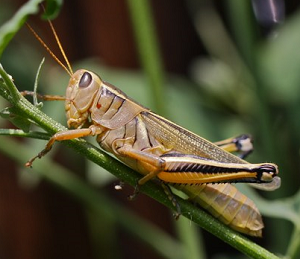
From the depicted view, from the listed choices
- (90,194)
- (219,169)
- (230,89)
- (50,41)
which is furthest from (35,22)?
(219,169)

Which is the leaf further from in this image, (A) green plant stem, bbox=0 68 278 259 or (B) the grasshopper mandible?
(B) the grasshopper mandible

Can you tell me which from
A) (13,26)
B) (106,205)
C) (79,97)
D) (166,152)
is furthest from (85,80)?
(106,205)

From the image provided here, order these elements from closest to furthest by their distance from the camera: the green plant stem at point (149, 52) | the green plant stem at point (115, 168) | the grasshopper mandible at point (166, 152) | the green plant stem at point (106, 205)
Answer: the green plant stem at point (115, 168) → the grasshopper mandible at point (166, 152) → the green plant stem at point (149, 52) → the green plant stem at point (106, 205)

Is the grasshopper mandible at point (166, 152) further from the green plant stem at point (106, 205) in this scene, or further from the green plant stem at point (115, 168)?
the green plant stem at point (106, 205)

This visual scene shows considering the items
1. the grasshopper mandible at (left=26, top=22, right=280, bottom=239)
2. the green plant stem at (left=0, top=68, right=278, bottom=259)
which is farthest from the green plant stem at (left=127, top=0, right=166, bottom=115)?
the green plant stem at (left=0, top=68, right=278, bottom=259)

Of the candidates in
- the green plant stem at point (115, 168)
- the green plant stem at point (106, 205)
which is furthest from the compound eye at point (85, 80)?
the green plant stem at point (106, 205)
